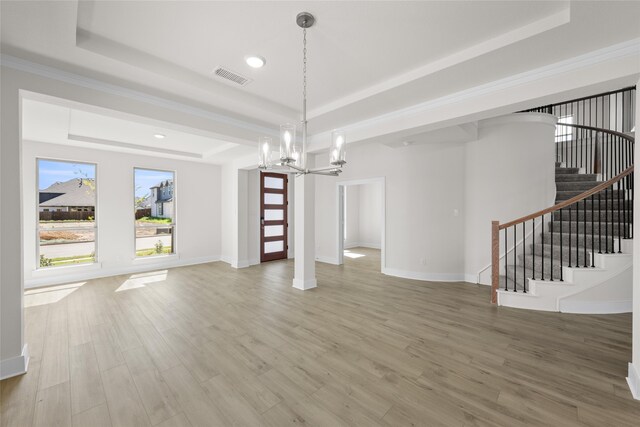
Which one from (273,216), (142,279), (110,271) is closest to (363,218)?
(273,216)

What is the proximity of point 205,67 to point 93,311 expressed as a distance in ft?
11.9

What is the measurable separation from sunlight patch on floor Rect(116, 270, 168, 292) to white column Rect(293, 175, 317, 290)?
2.91 meters

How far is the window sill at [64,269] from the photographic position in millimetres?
4926

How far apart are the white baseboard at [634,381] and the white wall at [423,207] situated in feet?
9.92

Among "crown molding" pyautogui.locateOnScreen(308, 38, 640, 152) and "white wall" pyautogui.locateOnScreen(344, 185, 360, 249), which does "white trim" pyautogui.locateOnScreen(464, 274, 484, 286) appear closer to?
"crown molding" pyautogui.locateOnScreen(308, 38, 640, 152)

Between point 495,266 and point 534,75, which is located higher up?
point 534,75

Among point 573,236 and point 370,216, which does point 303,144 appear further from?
point 370,216

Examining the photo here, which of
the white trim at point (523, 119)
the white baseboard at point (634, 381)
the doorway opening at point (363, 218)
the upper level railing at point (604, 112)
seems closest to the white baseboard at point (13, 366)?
the white baseboard at point (634, 381)

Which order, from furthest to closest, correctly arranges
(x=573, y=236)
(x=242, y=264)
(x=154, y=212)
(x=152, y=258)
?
(x=242, y=264), (x=154, y=212), (x=152, y=258), (x=573, y=236)

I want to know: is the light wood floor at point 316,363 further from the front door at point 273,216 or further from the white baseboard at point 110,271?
the front door at point 273,216

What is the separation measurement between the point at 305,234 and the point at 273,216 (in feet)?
10.0

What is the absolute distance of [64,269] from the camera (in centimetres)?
517

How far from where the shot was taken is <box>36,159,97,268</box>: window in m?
5.06

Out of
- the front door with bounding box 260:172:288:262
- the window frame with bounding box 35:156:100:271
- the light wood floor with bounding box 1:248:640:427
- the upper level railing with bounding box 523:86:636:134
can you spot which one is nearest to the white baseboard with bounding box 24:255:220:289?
the window frame with bounding box 35:156:100:271
